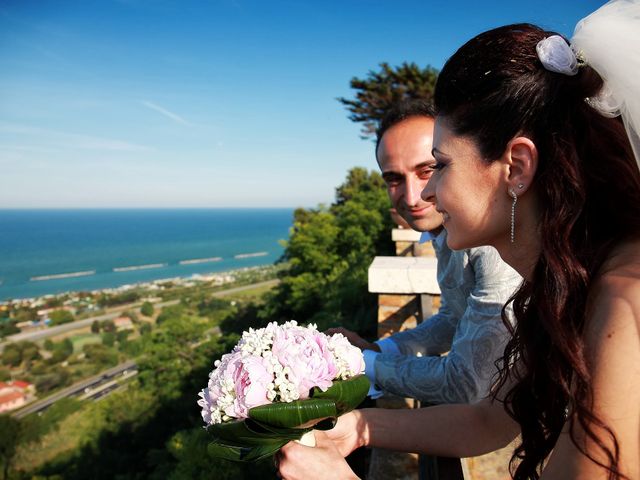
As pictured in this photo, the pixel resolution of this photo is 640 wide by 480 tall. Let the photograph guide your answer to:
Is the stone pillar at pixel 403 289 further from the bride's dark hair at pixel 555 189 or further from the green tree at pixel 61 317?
the green tree at pixel 61 317

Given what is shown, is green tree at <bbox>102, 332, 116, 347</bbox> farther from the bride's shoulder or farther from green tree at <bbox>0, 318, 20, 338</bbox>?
the bride's shoulder

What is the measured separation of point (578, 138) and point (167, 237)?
18689 centimetres

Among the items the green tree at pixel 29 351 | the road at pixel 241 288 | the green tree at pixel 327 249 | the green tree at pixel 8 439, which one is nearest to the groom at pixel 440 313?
the green tree at pixel 327 249

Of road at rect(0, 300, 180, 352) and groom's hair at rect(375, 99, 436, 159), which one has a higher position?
groom's hair at rect(375, 99, 436, 159)

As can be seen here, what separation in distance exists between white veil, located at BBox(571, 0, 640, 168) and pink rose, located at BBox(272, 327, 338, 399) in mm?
996

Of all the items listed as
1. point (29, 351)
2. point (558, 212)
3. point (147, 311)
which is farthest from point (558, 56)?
point (147, 311)

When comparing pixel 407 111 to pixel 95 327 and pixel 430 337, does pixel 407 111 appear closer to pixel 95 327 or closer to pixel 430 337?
pixel 430 337

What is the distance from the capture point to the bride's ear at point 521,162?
1118 millimetres

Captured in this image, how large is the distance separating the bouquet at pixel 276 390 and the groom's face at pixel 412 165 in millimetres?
1462

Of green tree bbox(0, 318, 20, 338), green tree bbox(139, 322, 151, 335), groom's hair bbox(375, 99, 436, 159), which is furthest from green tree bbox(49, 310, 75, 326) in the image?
groom's hair bbox(375, 99, 436, 159)

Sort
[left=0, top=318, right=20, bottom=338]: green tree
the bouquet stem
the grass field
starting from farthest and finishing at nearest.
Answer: [left=0, top=318, right=20, bottom=338]: green tree < the grass field < the bouquet stem

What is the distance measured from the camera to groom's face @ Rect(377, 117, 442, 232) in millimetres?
2436

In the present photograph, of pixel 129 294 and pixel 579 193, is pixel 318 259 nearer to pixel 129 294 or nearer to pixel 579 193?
pixel 579 193

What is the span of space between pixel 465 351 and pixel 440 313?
817 millimetres
